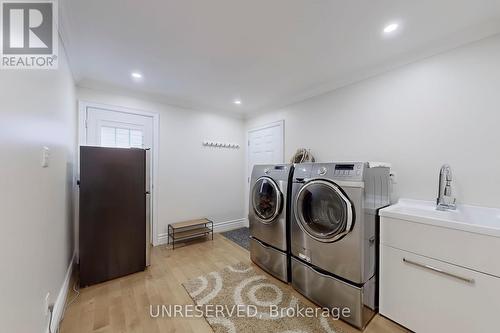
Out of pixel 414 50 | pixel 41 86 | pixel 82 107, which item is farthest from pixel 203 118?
pixel 414 50

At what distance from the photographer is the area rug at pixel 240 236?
10.6 feet

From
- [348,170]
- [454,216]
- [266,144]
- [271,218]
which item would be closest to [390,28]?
[348,170]

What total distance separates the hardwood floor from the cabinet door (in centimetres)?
19

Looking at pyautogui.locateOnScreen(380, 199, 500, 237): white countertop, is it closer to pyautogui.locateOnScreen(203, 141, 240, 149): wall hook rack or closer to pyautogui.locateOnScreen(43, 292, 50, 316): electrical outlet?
pyautogui.locateOnScreen(43, 292, 50, 316): electrical outlet

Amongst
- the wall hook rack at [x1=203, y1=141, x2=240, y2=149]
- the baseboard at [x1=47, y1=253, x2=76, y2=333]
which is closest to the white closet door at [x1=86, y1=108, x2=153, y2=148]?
the wall hook rack at [x1=203, y1=141, x2=240, y2=149]

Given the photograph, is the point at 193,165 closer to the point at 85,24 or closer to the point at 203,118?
the point at 203,118

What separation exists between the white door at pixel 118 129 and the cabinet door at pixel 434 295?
101 inches

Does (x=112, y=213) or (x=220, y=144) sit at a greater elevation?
(x=220, y=144)

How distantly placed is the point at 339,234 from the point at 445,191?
3.31 feet

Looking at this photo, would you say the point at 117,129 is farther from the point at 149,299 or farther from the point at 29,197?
the point at 149,299

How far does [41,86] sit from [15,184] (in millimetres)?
756

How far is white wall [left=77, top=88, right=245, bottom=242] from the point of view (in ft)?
10.4

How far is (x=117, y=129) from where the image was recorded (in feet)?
9.39

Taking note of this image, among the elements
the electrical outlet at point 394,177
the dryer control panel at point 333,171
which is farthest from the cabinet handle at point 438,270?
the electrical outlet at point 394,177
